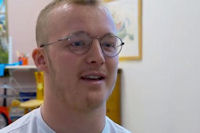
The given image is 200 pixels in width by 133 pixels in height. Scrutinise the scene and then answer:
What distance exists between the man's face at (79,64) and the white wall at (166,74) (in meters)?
1.14

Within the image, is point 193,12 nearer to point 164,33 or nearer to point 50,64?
point 164,33

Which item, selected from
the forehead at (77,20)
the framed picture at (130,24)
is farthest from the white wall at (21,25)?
the forehead at (77,20)

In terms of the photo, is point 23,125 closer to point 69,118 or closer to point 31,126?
point 31,126

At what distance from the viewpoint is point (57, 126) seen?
2.52ft

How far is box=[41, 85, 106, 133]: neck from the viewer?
2.43ft

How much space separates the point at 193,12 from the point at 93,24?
47.7 inches

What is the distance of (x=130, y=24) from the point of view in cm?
238

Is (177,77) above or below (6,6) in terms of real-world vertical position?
below

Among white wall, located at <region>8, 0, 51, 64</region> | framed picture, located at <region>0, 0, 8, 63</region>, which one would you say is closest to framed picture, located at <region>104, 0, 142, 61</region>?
white wall, located at <region>8, 0, 51, 64</region>

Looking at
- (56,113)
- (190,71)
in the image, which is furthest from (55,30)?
(190,71)

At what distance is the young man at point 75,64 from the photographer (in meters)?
0.68

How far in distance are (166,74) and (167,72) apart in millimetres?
20

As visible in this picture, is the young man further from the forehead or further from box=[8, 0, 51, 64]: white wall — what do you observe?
box=[8, 0, 51, 64]: white wall

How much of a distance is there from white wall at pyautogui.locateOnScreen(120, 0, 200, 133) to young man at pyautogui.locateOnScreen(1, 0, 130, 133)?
108 centimetres
